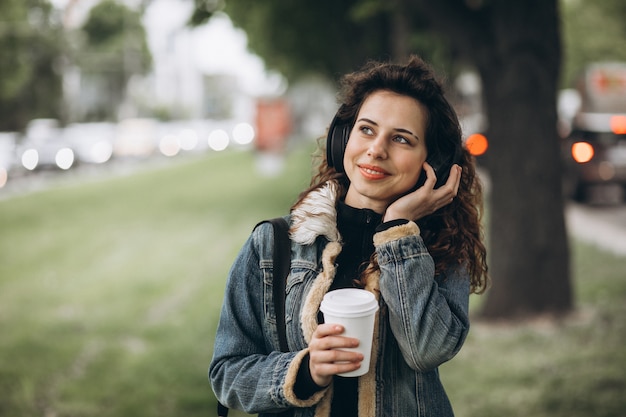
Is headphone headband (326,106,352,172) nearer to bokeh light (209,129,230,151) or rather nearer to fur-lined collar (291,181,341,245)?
fur-lined collar (291,181,341,245)

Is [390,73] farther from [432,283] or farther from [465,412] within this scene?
[465,412]

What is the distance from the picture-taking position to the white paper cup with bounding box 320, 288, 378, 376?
1.49 meters

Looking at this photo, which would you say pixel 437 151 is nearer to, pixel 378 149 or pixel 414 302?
pixel 378 149

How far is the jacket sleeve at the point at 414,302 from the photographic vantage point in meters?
1.64

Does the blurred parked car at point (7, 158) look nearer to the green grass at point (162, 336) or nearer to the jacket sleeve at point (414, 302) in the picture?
the green grass at point (162, 336)

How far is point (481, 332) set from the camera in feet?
19.2

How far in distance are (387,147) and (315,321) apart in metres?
0.53

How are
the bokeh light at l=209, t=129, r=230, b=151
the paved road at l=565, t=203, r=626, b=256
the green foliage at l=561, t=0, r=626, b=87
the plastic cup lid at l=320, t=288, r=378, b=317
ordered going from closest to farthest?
the plastic cup lid at l=320, t=288, r=378, b=317
the paved road at l=565, t=203, r=626, b=256
the green foliage at l=561, t=0, r=626, b=87
the bokeh light at l=209, t=129, r=230, b=151

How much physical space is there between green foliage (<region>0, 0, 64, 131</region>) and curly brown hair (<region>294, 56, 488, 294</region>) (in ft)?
106

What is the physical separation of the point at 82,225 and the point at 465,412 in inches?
443

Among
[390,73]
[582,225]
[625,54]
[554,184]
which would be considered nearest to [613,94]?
[582,225]

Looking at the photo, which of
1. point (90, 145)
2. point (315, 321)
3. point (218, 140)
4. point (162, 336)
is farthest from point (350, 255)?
point (218, 140)

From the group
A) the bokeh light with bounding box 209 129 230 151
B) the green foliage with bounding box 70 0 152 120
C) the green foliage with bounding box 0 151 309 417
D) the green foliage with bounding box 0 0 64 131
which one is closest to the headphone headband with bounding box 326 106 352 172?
the green foliage with bounding box 0 151 309 417

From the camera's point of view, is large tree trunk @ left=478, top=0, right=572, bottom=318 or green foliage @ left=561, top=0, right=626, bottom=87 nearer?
large tree trunk @ left=478, top=0, right=572, bottom=318
